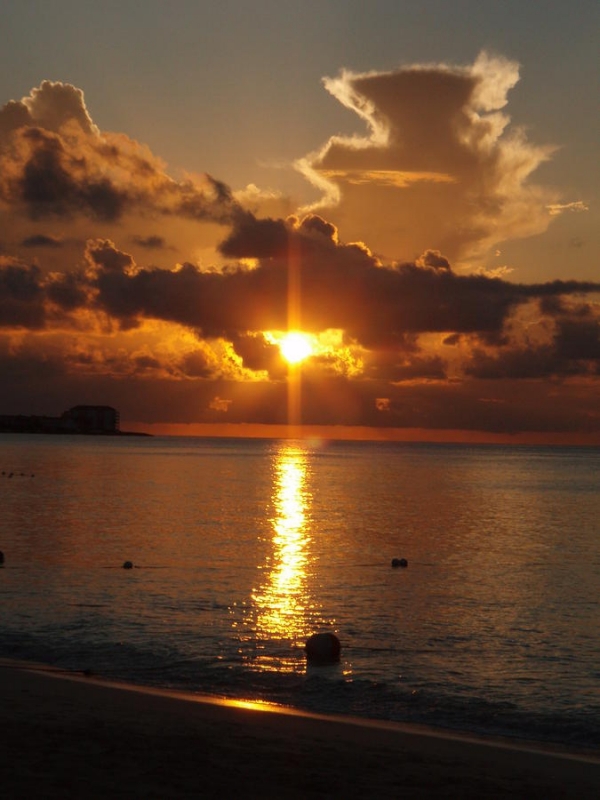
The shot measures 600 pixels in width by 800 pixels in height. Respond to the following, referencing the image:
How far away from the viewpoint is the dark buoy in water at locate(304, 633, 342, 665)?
2317 cm

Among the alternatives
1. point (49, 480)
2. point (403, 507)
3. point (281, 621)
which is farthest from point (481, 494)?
point (281, 621)

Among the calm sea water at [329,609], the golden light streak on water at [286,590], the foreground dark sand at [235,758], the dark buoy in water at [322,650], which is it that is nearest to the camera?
the foreground dark sand at [235,758]

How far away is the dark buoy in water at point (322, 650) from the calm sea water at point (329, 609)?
38 cm

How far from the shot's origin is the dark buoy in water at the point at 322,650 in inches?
912

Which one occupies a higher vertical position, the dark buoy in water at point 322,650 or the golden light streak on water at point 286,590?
the dark buoy in water at point 322,650

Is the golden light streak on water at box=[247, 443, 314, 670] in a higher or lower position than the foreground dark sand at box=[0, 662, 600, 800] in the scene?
lower

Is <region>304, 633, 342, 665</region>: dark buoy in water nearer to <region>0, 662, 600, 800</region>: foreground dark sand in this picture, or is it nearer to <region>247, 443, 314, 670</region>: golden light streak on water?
<region>247, 443, 314, 670</region>: golden light streak on water

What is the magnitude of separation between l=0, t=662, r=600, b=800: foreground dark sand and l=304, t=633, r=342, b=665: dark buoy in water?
5.29 meters

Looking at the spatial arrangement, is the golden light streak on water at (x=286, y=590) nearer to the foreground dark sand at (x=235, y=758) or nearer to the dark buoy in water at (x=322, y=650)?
the dark buoy in water at (x=322, y=650)

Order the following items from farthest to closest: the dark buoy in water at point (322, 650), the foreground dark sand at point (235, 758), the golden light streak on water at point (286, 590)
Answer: the golden light streak on water at point (286, 590) → the dark buoy in water at point (322, 650) → the foreground dark sand at point (235, 758)

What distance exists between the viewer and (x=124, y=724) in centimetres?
1581

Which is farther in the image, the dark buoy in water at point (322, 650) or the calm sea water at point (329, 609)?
the dark buoy in water at point (322, 650)

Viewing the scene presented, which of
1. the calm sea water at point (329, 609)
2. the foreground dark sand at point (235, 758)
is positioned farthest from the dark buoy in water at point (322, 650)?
the foreground dark sand at point (235, 758)

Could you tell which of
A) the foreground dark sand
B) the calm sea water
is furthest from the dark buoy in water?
the foreground dark sand
